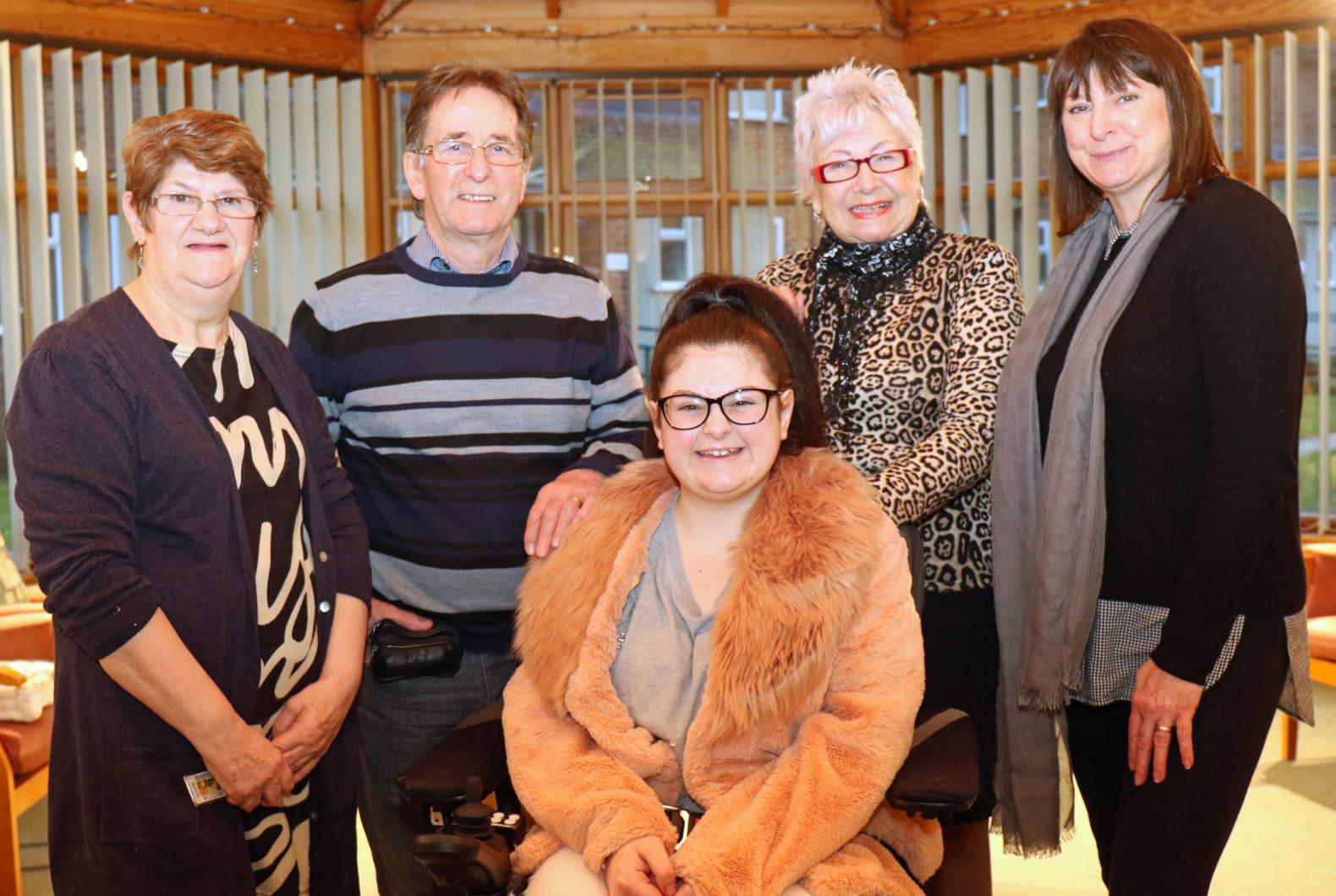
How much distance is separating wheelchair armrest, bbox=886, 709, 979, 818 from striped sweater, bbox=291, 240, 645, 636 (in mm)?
723

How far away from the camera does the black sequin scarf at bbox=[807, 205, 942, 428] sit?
7.38 feet

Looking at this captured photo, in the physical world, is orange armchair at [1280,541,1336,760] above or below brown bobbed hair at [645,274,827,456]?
below

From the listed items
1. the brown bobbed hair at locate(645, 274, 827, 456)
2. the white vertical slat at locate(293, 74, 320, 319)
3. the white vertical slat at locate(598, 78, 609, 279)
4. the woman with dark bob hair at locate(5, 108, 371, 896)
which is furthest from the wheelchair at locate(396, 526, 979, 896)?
the white vertical slat at locate(598, 78, 609, 279)

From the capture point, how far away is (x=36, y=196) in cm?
492

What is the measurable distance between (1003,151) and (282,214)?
125 inches

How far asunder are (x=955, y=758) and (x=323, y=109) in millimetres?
4708

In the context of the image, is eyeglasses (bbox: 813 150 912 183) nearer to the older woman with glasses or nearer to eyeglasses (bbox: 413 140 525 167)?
the older woman with glasses

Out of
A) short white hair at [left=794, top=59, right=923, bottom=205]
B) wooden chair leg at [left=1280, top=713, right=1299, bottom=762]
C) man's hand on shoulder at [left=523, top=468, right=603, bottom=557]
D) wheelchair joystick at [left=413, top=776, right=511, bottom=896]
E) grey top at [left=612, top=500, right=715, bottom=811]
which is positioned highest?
short white hair at [left=794, top=59, right=923, bottom=205]

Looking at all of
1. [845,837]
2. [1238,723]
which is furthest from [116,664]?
[1238,723]

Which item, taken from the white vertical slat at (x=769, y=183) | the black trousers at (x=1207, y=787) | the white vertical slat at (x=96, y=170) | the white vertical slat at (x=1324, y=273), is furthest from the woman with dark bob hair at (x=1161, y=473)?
the white vertical slat at (x=96, y=170)

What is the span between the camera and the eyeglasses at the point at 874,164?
7.32ft

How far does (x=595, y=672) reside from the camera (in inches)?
75.8

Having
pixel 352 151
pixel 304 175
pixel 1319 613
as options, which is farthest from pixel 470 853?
pixel 352 151

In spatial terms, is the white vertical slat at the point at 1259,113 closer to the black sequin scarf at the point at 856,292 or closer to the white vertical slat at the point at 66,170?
the black sequin scarf at the point at 856,292
